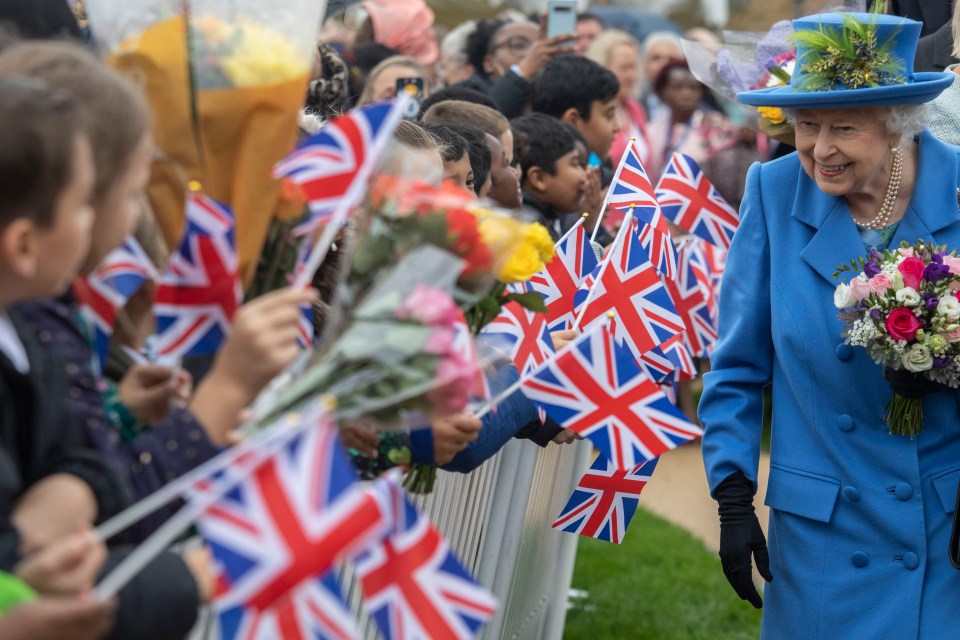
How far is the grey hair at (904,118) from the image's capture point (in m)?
3.66

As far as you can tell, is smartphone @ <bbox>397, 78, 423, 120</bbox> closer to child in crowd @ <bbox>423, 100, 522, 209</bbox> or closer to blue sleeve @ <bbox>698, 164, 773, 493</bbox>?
child in crowd @ <bbox>423, 100, 522, 209</bbox>

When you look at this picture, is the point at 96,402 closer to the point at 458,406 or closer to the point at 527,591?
the point at 458,406

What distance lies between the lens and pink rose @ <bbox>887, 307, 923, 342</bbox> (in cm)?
338

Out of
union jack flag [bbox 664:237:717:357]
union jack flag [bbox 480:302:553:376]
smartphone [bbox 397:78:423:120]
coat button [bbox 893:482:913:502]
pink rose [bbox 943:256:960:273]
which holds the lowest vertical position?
union jack flag [bbox 664:237:717:357]

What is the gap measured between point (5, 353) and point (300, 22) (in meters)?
0.77

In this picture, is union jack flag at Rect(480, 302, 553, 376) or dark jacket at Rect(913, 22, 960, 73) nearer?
union jack flag at Rect(480, 302, 553, 376)

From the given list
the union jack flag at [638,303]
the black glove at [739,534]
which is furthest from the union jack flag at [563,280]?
the black glove at [739,534]

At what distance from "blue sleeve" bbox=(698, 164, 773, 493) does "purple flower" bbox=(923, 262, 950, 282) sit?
19.6 inches

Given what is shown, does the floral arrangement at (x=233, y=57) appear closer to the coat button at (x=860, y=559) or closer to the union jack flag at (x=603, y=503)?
the union jack flag at (x=603, y=503)

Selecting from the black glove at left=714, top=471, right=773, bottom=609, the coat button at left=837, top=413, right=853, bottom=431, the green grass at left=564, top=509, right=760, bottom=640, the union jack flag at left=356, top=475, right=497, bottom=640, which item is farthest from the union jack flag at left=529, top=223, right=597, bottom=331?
the green grass at left=564, top=509, right=760, bottom=640

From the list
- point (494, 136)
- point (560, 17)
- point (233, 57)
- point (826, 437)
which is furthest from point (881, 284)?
point (560, 17)

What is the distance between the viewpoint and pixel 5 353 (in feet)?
5.94

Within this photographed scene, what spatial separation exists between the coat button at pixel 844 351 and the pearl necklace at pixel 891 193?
15.0 inches

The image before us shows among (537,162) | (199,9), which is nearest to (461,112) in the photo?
(537,162)
